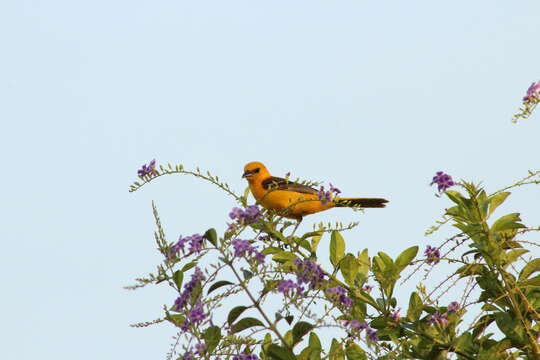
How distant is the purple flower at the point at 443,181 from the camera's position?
4.16 m

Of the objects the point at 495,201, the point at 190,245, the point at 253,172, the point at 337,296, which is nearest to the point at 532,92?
the point at 495,201

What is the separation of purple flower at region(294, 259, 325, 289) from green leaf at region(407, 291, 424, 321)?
2.95 feet

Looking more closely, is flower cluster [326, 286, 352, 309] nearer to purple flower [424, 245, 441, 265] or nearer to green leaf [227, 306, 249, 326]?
green leaf [227, 306, 249, 326]

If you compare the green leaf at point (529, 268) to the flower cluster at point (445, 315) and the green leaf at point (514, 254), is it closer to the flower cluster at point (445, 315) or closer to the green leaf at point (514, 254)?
the green leaf at point (514, 254)

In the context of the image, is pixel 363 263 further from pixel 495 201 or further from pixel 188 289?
pixel 188 289

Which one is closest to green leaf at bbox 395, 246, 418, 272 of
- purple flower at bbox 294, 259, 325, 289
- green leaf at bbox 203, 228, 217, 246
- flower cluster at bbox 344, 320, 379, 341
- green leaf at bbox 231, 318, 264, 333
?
flower cluster at bbox 344, 320, 379, 341

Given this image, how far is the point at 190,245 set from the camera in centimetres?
365

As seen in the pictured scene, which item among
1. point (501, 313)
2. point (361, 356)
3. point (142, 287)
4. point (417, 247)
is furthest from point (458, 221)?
point (142, 287)

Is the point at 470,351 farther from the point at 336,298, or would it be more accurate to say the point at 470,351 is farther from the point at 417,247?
the point at 336,298

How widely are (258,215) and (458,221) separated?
1355mm

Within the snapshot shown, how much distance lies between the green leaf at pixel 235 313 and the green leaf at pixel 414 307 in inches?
47.5

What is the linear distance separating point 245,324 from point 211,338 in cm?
19

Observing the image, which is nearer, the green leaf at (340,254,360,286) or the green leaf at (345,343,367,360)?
the green leaf at (345,343,367,360)

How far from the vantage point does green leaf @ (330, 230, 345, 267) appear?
4734 mm
